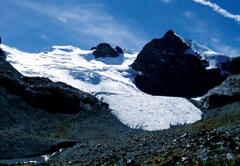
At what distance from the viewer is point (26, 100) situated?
5853cm

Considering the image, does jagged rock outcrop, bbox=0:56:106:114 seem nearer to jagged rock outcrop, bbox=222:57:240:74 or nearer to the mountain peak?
jagged rock outcrop, bbox=222:57:240:74

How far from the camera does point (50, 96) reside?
62719mm

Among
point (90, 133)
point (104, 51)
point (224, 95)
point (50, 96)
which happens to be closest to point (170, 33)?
point (104, 51)

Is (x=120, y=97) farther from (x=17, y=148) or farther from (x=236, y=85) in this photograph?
(x=17, y=148)

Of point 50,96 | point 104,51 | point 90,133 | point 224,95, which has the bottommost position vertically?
point 90,133

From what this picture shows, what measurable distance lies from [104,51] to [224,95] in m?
124

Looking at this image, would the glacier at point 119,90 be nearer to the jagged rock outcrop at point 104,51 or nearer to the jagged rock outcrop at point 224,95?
the jagged rock outcrop at point 224,95

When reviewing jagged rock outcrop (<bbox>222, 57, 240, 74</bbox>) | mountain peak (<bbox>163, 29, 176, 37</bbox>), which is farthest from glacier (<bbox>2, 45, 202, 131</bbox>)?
jagged rock outcrop (<bbox>222, 57, 240, 74</bbox>)

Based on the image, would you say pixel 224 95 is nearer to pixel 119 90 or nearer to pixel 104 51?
pixel 119 90

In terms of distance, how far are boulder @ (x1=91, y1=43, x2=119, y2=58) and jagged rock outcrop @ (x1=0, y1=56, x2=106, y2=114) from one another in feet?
372

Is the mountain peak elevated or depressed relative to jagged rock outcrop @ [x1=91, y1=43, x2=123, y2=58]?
elevated

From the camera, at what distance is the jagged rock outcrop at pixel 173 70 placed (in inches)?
5458

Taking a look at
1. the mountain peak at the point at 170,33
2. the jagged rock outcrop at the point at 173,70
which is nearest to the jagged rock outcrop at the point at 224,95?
the jagged rock outcrop at the point at 173,70

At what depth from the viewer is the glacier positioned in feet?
210
